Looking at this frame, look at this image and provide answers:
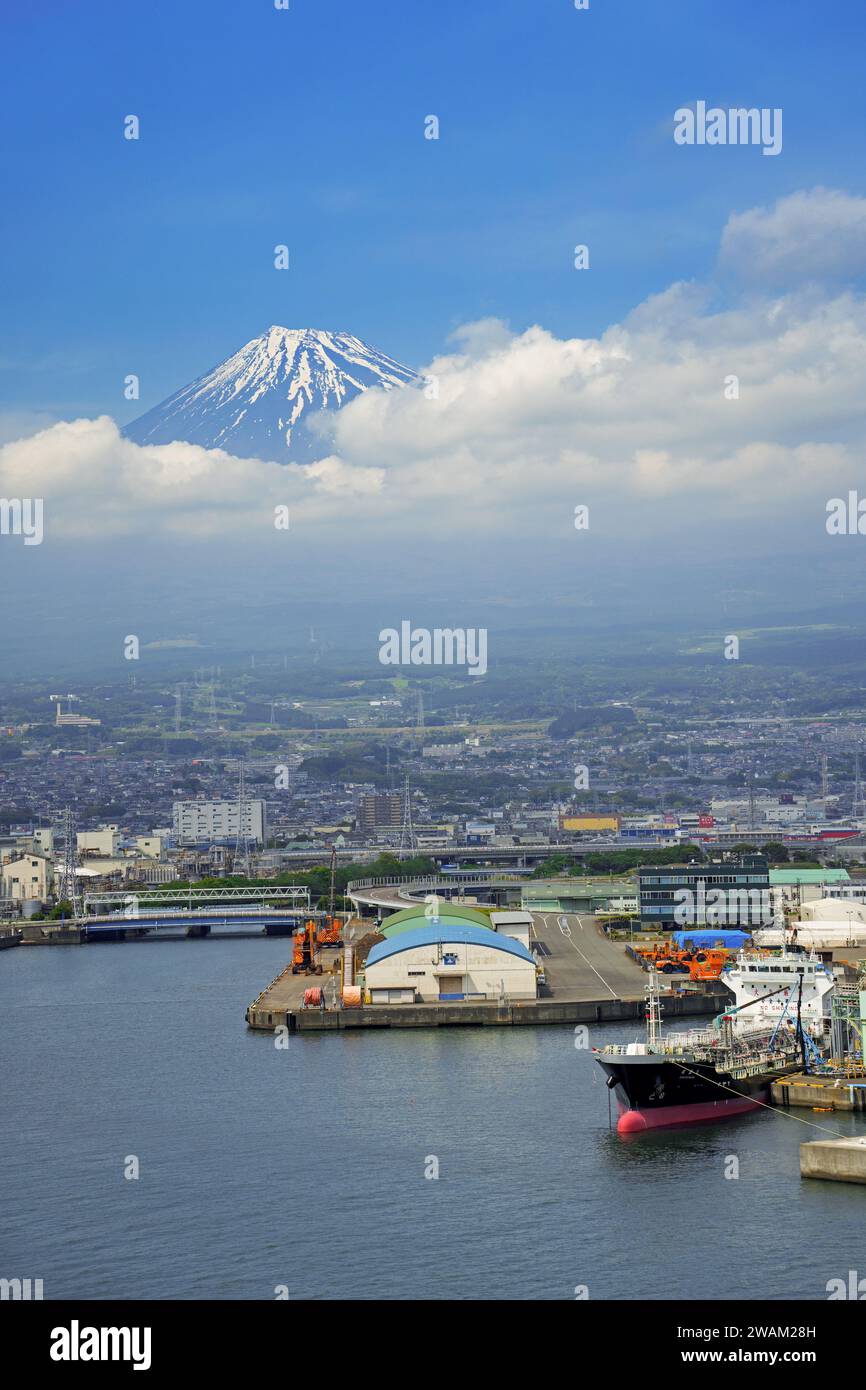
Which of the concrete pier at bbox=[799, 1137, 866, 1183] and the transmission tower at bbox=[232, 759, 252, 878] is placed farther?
the transmission tower at bbox=[232, 759, 252, 878]

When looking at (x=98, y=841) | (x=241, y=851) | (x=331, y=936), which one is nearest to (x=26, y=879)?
(x=98, y=841)

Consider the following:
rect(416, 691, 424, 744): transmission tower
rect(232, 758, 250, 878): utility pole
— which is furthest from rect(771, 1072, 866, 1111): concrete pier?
rect(416, 691, 424, 744): transmission tower

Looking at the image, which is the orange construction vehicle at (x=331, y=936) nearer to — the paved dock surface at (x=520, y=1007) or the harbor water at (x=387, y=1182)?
the paved dock surface at (x=520, y=1007)

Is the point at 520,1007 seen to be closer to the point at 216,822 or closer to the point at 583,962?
the point at 583,962

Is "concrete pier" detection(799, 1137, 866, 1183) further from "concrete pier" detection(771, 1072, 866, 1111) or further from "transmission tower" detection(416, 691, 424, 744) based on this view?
"transmission tower" detection(416, 691, 424, 744)

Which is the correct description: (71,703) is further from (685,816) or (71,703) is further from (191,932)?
(191,932)

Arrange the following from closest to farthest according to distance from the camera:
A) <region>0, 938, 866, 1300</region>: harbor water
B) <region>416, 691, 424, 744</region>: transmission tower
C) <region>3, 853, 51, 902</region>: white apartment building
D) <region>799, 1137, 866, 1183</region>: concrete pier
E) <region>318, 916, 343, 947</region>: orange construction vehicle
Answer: <region>0, 938, 866, 1300</region>: harbor water
<region>799, 1137, 866, 1183</region>: concrete pier
<region>318, 916, 343, 947</region>: orange construction vehicle
<region>3, 853, 51, 902</region>: white apartment building
<region>416, 691, 424, 744</region>: transmission tower

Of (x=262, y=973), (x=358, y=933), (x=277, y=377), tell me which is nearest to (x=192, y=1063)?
(x=262, y=973)
